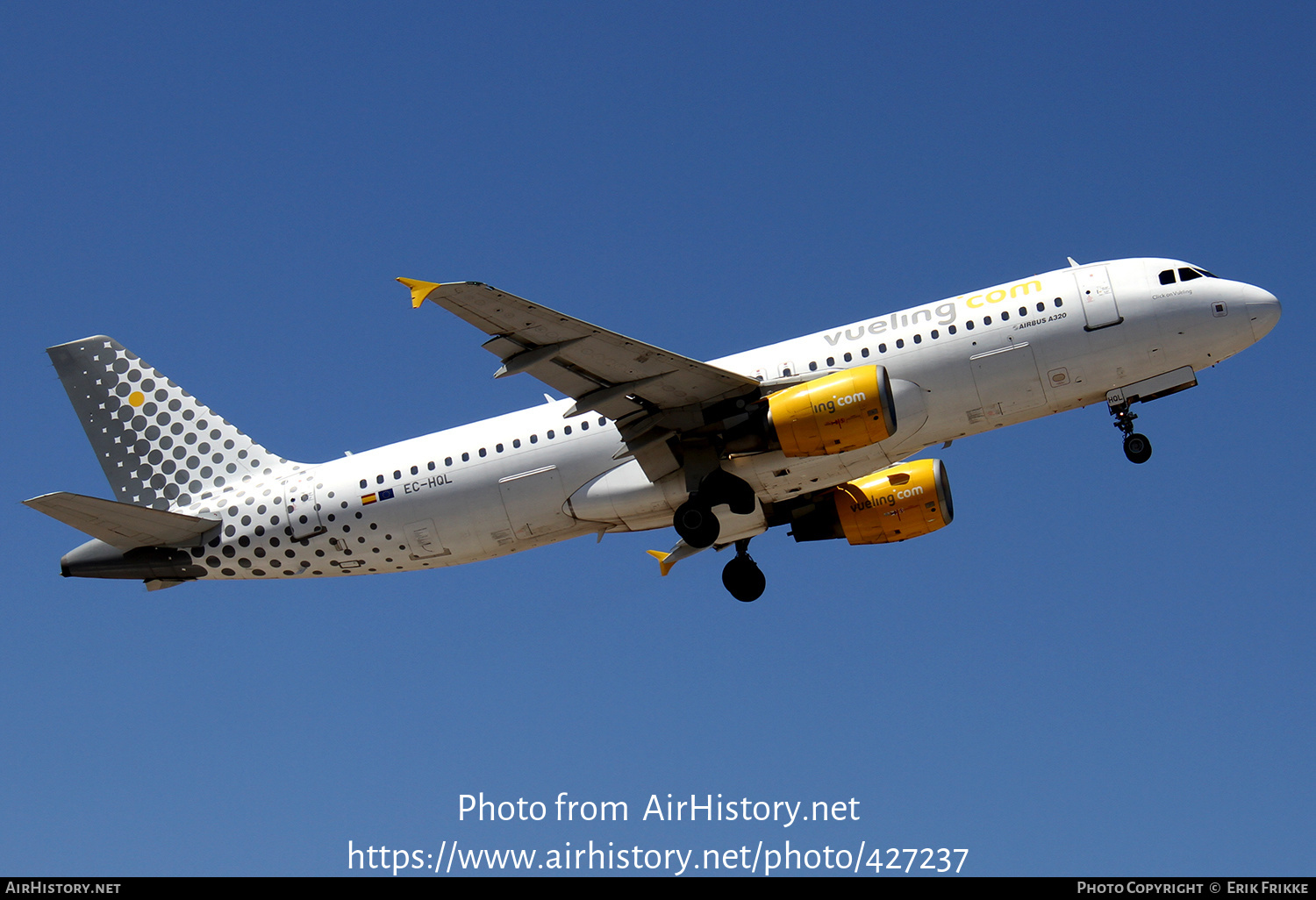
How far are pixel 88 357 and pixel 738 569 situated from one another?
1794 cm

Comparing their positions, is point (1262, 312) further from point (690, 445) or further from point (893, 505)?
point (690, 445)

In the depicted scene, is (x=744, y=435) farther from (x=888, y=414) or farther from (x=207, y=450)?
(x=207, y=450)

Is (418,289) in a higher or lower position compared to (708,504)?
higher

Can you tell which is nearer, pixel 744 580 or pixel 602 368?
pixel 602 368

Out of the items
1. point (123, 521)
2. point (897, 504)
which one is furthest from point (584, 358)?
point (123, 521)

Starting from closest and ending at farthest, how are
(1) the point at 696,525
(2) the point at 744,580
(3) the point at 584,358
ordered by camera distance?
1. (3) the point at 584,358
2. (1) the point at 696,525
3. (2) the point at 744,580

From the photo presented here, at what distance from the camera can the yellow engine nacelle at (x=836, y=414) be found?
27625 mm

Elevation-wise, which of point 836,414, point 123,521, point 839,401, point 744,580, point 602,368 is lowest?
point 744,580

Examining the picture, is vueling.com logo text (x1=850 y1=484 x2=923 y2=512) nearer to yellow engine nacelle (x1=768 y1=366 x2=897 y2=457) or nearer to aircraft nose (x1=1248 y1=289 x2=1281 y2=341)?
yellow engine nacelle (x1=768 y1=366 x2=897 y2=457)

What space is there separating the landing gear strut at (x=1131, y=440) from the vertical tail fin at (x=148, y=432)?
19.8 meters

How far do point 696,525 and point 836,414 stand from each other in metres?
4.18

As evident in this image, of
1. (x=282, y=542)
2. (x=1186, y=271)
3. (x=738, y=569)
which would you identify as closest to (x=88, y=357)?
(x=282, y=542)

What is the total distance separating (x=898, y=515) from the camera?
33.3 m

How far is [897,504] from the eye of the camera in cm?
3334
